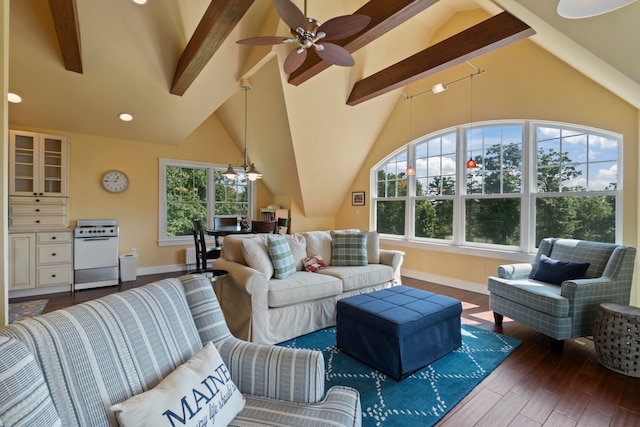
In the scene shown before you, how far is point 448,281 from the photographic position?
4.62m

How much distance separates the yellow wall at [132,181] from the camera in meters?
4.65

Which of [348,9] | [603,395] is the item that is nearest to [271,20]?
[348,9]

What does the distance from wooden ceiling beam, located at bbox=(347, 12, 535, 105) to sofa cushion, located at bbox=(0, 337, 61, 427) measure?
381cm

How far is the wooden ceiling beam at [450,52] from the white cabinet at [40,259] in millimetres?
4893

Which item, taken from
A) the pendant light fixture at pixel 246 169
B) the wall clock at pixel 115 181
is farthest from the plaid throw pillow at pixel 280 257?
the wall clock at pixel 115 181

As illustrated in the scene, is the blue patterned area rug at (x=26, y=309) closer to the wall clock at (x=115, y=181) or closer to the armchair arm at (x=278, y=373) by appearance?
the wall clock at (x=115, y=181)

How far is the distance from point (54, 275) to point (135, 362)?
14.6 feet

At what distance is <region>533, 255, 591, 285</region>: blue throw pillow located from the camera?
2.79 m

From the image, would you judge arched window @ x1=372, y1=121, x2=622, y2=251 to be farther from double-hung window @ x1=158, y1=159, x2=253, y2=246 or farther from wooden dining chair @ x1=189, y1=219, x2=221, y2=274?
double-hung window @ x1=158, y1=159, x2=253, y2=246

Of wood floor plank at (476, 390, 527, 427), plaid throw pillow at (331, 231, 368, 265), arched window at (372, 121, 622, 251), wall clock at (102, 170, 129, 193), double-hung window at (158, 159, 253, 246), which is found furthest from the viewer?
double-hung window at (158, 159, 253, 246)

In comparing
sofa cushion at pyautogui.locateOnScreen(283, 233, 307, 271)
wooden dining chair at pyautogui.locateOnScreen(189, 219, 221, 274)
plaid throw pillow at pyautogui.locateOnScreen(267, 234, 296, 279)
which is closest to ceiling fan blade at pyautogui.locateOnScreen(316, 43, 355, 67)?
plaid throw pillow at pyautogui.locateOnScreen(267, 234, 296, 279)

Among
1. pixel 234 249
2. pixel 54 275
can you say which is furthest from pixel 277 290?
pixel 54 275

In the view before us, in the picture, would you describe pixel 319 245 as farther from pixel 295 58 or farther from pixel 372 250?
pixel 295 58

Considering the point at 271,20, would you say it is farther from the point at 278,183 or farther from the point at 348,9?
the point at 278,183
